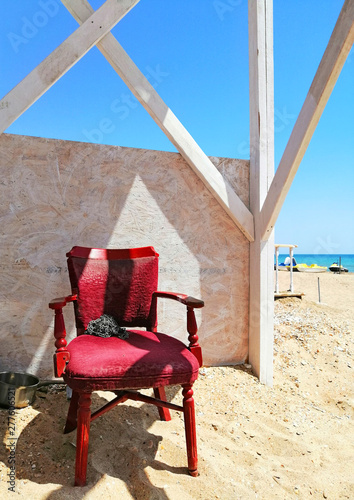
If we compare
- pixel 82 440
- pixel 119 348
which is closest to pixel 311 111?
pixel 119 348

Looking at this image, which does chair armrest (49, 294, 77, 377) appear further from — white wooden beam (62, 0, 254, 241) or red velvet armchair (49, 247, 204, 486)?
white wooden beam (62, 0, 254, 241)

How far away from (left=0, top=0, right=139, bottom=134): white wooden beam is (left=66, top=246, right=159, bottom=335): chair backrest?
928mm

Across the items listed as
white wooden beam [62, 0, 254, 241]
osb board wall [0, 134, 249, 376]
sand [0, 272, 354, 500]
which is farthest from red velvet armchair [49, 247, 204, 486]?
white wooden beam [62, 0, 254, 241]

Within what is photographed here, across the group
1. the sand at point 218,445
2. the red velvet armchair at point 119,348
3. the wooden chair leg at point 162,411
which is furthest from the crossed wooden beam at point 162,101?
the wooden chair leg at point 162,411

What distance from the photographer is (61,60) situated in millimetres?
2199

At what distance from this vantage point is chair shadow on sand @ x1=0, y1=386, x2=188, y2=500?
59.8 inches

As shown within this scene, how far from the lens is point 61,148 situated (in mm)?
2500

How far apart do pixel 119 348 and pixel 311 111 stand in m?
1.71

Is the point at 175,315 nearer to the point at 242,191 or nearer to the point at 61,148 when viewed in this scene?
the point at 242,191

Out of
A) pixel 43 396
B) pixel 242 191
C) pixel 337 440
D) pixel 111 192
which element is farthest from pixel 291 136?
pixel 43 396

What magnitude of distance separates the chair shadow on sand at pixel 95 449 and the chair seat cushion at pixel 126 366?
435 millimetres

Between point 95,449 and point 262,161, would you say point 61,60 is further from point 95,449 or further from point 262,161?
point 95,449

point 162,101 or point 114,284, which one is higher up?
point 162,101

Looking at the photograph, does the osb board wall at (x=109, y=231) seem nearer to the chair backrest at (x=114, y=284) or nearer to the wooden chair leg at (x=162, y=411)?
the chair backrest at (x=114, y=284)
